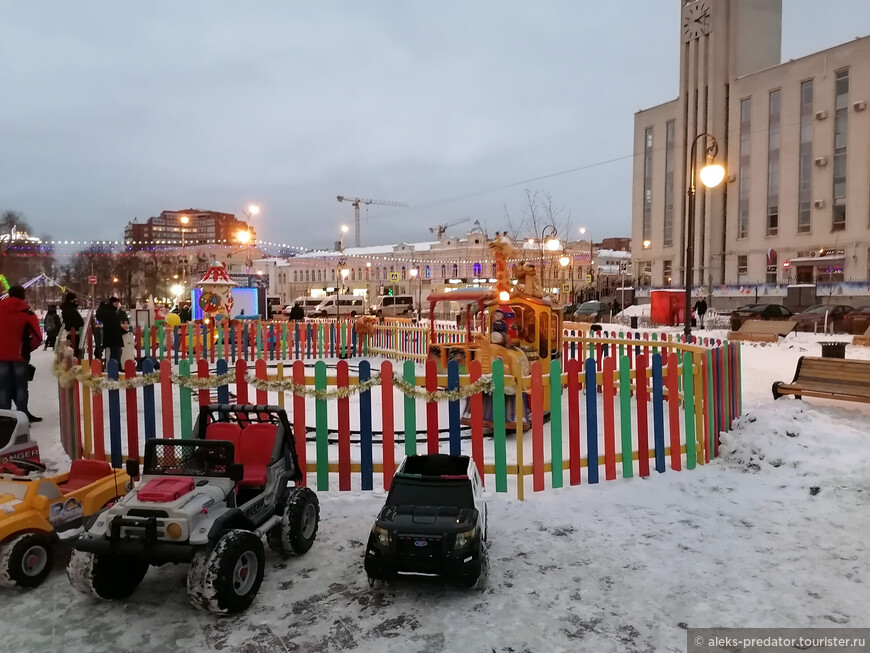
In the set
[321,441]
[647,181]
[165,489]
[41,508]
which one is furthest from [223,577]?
[647,181]

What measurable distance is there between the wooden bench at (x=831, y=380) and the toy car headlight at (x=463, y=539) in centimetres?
636

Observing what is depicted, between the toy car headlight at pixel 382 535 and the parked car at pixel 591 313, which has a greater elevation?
A: the parked car at pixel 591 313

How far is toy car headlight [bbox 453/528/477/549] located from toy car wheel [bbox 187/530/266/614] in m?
1.25

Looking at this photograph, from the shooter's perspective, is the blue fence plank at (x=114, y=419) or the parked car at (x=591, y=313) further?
the parked car at (x=591, y=313)

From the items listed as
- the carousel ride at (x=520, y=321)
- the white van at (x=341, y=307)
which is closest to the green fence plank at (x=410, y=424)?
the carousel ride at (x=520, y=321)

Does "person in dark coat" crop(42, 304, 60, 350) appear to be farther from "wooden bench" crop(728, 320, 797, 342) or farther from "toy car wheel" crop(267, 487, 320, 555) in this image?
"wooden bench" crop(728, 320, 797, 342)

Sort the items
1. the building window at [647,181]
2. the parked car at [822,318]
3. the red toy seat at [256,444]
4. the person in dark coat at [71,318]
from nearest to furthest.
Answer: the red toy seat at [256,444] < the person in dark coat at [71,318] < the parked car at [822,318] < the building window at [647,181]

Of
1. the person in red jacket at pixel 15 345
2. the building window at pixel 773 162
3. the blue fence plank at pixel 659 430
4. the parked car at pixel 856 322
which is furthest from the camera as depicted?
the building window at pixel 773 162

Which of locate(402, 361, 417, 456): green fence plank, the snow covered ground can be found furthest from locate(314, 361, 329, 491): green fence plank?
locate(402, 361, 417, 456): green fence plank

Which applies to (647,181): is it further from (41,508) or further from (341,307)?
(41,508)

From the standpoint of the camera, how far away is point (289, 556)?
14.0 feet

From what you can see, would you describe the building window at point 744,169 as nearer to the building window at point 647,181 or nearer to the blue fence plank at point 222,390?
the building window at point 647,181

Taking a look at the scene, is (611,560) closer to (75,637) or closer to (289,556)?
(289,556)

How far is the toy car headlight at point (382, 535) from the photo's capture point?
367cm
